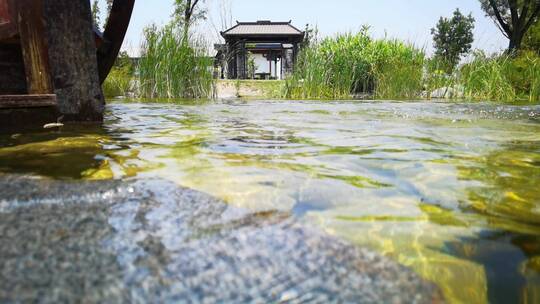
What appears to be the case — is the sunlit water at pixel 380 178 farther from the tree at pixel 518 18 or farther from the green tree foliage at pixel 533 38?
the green tree foliage at pixel 533 38

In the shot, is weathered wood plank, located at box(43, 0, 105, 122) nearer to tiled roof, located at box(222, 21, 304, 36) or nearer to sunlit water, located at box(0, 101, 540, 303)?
sunlit water, located at box(0, 101, 540, 303)

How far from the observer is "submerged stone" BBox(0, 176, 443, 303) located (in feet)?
2.68

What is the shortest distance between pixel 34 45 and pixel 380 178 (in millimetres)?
2786

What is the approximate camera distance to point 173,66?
381 inches

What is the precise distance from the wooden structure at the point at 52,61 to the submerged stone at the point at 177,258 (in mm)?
2208

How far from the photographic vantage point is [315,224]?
1.22m

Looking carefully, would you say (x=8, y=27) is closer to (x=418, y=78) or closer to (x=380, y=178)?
(x=380, y=178)

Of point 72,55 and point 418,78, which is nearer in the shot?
point 72,55

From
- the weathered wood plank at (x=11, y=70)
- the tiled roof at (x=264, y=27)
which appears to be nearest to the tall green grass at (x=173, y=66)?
the weathered wood plank at (x=11, y=70)

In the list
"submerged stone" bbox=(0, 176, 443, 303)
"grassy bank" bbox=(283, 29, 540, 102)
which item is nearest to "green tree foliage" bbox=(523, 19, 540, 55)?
"grassy bank" bbox=(283, 29, 540, 102)

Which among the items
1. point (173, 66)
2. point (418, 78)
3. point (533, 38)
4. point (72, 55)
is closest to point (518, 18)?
point (533, 38)

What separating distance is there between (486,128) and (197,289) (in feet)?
12.4

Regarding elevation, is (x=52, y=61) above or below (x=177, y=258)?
above

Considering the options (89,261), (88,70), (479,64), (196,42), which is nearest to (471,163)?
(89,261)
